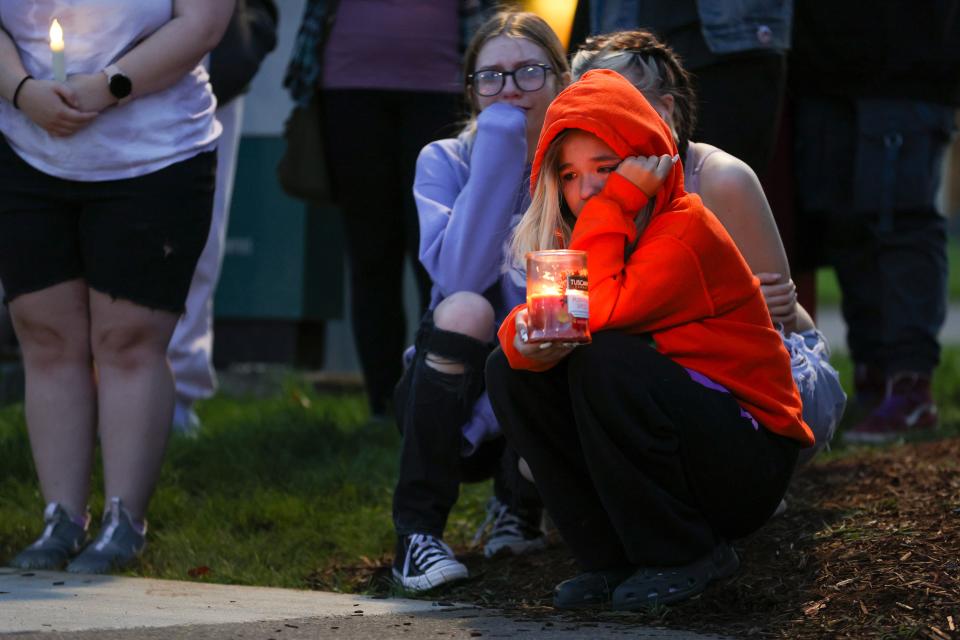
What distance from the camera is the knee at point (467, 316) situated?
372cm

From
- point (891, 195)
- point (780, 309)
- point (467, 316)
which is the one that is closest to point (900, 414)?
point (891, 195)

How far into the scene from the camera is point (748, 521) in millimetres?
3387

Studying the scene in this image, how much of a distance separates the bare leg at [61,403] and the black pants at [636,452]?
4.48ft

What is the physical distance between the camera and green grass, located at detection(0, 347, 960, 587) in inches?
166

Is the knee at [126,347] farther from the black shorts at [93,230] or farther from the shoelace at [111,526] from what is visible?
the shoelace at [111,526]

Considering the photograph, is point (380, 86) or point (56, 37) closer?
point (56, 37)

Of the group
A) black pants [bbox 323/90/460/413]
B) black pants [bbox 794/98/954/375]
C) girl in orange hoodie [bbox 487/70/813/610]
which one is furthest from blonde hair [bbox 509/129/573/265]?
black pants [bbox 794/98/954/375]

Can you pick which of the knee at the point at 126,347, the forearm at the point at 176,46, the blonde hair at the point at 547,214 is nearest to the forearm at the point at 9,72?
the forearm at the point at 176,46

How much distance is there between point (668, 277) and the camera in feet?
10.3

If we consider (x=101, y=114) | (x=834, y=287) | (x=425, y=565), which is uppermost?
(x=101, y=114)

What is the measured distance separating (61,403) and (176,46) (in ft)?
3.13

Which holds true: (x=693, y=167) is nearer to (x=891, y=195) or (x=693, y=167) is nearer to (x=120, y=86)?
(x=120, y=86)

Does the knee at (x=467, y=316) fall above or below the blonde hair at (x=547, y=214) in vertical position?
below

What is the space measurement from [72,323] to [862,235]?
285 cm
